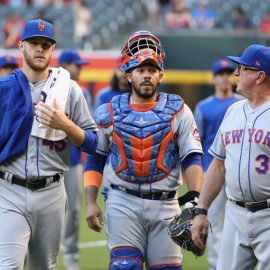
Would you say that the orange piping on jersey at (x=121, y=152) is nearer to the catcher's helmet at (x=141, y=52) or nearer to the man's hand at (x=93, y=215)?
the man's hand at (x=93, y=215)

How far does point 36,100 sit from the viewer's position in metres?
6.69

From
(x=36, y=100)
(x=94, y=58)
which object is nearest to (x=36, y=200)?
(x=36, y=100)

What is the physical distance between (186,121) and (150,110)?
0.28 metres

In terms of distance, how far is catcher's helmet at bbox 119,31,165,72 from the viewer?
6.58 m

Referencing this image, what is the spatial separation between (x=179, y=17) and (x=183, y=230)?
14.4 m

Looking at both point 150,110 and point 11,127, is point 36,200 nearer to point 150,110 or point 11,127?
point 11,127

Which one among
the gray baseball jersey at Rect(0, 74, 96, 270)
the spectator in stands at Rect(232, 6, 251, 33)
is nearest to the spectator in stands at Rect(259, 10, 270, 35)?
the spectator in stands at Rect(232, 6, 251, 33)

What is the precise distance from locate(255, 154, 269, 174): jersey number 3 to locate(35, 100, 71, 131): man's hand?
1.39 m

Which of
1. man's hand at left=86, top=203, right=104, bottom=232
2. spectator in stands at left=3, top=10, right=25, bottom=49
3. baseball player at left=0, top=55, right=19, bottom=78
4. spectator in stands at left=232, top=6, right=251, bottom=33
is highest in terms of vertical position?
spectator in stands at left=232, top=6, right=251, bottom=33

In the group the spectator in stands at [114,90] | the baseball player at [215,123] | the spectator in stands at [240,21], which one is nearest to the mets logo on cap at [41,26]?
the baseball player at [215,123]

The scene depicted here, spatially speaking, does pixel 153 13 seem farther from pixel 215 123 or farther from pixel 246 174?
pixel 246 174

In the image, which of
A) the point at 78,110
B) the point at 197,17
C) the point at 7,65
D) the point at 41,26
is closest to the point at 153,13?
the point at 197,17

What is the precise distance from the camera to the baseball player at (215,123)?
9727 millimetres

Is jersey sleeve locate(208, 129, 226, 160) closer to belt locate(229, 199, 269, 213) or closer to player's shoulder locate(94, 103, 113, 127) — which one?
belt locate(229, 199, 269, 213)
